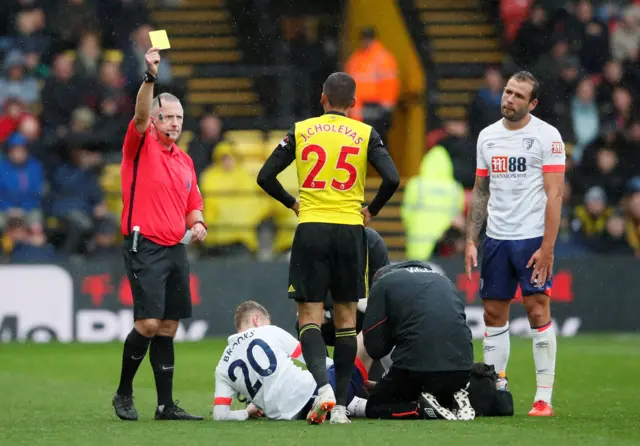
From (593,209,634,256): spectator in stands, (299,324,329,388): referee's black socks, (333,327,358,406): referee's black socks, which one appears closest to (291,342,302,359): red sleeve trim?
(299,324,329,388): referee's black socks

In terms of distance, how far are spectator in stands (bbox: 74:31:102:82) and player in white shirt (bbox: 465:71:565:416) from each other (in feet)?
34.4

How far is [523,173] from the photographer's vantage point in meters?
10.5

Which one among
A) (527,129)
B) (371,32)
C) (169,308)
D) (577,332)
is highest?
(371,32)

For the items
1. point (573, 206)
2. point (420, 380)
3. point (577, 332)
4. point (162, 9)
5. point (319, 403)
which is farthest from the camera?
point (162, 9)

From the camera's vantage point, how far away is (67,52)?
68.0ft

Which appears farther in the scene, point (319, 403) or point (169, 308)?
point (169, 308)

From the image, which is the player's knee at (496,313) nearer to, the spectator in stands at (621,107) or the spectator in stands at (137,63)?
the spectator in stands at (137,63)

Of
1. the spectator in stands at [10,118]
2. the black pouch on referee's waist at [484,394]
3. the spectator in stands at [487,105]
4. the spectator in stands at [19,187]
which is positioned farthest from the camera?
the spectator in stands at [487,105]

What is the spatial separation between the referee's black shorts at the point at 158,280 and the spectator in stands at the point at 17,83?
10.7 meters

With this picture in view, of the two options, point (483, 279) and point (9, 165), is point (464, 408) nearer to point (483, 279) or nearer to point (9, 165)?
point (483, 279)

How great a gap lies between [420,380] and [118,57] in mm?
12351


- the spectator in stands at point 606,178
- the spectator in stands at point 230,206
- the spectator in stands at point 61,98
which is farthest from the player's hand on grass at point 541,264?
the spectator in stands at point 61,98

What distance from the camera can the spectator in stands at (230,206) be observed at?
1912 cm

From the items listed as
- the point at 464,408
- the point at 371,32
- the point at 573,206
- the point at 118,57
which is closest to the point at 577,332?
the point at 573,206
